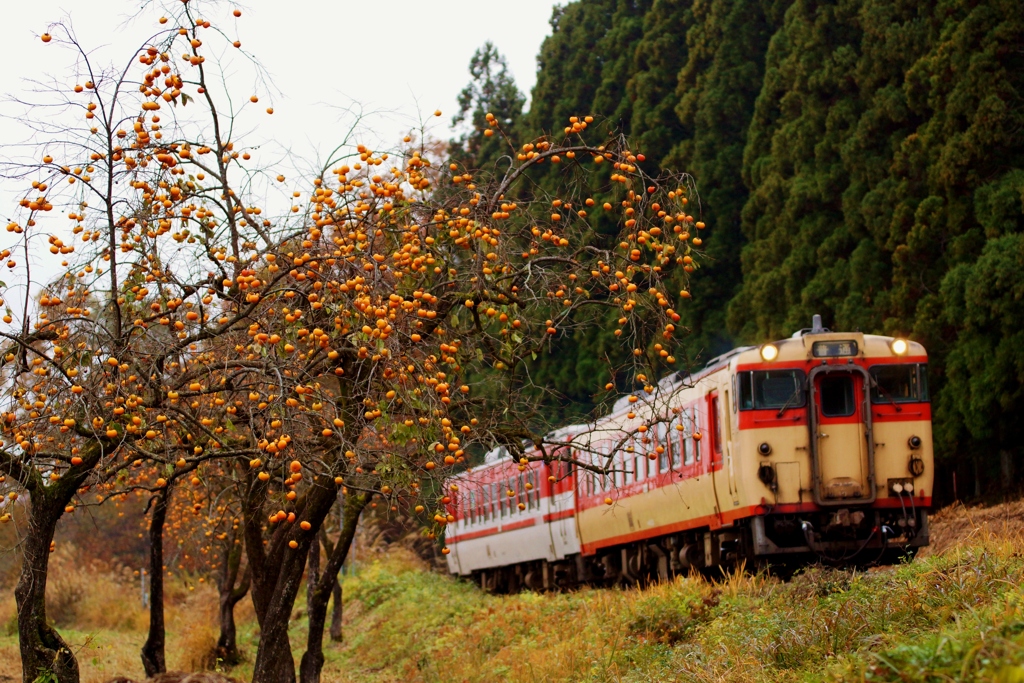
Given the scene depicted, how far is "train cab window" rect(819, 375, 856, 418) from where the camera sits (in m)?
14.5

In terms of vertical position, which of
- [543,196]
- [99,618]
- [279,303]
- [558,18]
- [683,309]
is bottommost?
[99,618]

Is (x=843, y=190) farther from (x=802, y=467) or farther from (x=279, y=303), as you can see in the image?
(x=279, y=303)

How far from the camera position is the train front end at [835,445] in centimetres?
1434

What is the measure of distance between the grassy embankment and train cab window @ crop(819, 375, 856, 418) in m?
1.83

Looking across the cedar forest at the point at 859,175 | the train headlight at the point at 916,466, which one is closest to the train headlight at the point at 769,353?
the cedar forest at the point at 859,175

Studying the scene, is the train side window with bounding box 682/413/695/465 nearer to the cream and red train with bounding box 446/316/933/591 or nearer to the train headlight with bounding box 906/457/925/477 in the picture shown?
the cream and red train with bounding box 446/316/933/591

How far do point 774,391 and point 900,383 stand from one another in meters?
1.48

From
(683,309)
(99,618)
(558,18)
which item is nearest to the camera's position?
(99,618)

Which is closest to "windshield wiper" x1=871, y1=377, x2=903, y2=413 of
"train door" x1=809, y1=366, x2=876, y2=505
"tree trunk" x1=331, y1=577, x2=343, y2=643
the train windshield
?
"train door" x1=809, y1=366, x2=876, y2=505

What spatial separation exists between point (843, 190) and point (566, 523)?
7615 mm

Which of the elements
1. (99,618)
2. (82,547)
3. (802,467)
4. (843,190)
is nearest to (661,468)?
(802,467)

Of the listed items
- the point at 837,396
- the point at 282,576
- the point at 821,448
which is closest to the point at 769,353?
the point at 837,396

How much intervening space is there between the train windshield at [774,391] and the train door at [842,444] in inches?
6.0

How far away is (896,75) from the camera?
70.5ft
